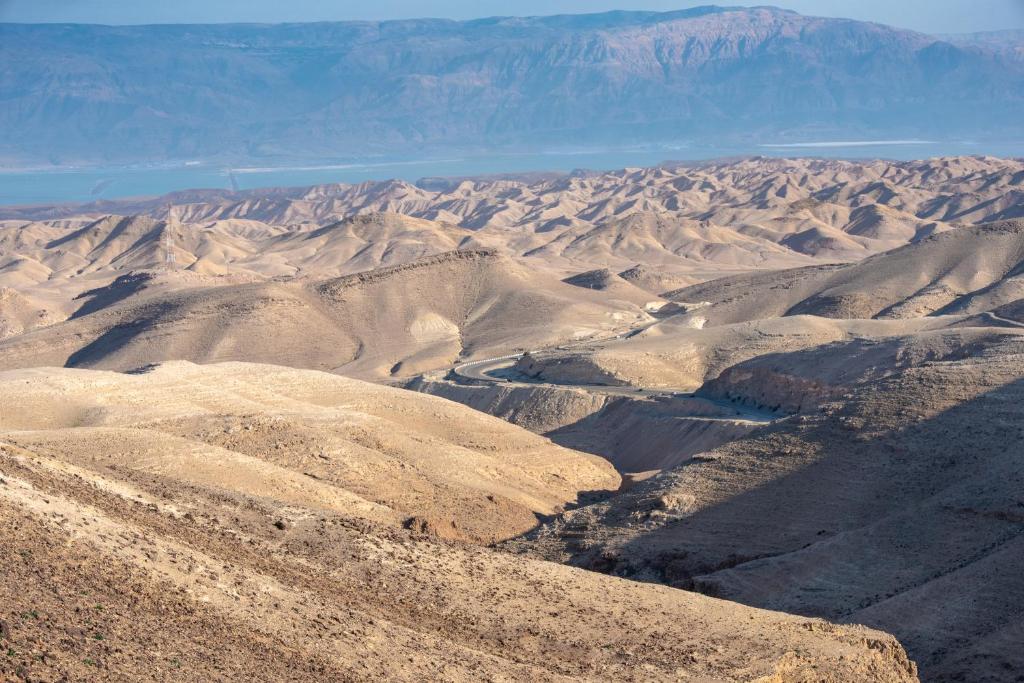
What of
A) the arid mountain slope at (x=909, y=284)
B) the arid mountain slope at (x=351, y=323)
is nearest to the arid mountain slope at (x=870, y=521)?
the arid mountain slope at (x=909, y=284)

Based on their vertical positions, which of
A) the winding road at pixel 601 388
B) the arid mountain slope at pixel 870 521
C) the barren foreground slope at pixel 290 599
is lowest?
the winding road at pixel 601 388

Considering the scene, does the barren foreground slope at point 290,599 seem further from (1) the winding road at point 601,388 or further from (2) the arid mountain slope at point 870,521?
(1) the winding road at point 601,388

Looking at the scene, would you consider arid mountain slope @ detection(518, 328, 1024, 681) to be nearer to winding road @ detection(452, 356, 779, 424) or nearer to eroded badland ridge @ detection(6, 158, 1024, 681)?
eroded badland ridge @ detection(6, 158, 1024, 681)

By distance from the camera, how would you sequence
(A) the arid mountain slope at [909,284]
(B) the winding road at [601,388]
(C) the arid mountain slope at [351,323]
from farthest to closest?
(C) the arid mountain slope at [351,323] < (A) the arid mountain slope at [909,284] < (B) the winding road at [601,388]

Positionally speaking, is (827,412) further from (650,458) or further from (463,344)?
(463,344)

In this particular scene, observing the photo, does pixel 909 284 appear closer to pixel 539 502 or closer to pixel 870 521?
pixel 539 502

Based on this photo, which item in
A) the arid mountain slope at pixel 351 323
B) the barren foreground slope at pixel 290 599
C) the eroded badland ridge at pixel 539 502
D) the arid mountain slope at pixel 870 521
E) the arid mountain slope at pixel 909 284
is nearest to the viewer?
the barren foreground slope at pixel 290 599
